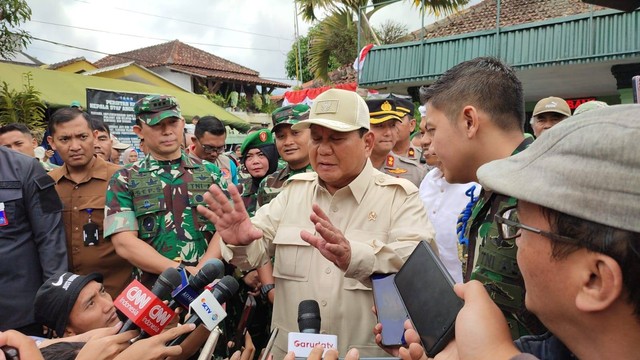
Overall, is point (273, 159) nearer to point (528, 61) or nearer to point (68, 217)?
point (68, 217)

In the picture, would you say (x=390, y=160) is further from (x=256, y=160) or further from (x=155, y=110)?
(x=155, y=110)

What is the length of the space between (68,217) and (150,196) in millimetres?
873

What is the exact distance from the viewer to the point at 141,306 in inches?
65.5

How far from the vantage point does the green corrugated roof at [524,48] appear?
9742mm

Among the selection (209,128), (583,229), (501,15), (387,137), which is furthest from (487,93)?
(501,15)

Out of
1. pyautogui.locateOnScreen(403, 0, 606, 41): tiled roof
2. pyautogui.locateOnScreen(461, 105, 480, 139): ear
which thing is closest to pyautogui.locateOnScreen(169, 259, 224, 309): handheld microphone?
pyautogui.locateOnScreen(461, 105, 480, 139): ear

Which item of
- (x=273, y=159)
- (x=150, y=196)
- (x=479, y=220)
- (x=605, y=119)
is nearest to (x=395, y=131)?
(x=273, y=159)

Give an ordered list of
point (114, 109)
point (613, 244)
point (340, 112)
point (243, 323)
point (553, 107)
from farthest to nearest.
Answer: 1. point (114, 109)
2. point (553, 107)
3. point (243, 323)
4. point (340, 112)
5. point (613, 244)

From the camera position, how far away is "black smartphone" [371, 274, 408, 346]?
6.08 feet

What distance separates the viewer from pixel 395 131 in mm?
4762

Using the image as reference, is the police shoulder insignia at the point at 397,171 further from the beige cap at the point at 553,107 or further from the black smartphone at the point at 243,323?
the black smartphone at the point at 243,323

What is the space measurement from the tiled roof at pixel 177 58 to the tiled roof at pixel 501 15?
20.4 m

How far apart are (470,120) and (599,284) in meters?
1.15

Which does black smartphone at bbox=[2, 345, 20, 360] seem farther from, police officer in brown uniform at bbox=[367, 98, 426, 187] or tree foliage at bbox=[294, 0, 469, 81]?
tree foliage at bbox=[294, 0, 469, 81]
